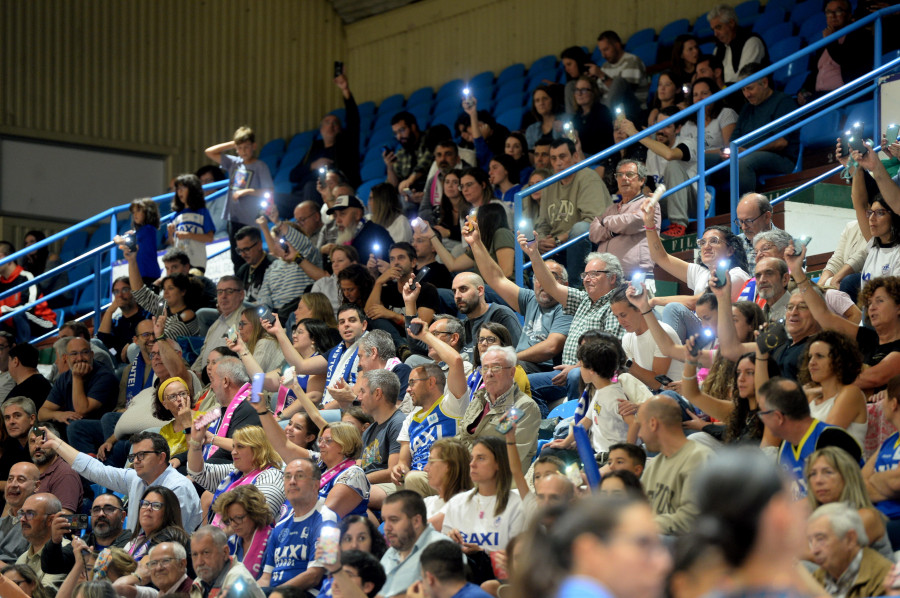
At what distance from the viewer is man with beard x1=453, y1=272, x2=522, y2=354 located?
6.50 m

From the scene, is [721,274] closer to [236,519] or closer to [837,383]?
[837,383]

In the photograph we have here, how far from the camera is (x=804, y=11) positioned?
9086mm

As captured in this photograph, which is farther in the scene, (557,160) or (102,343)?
(102,343)

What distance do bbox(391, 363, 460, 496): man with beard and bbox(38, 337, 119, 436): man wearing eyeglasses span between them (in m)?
2.90

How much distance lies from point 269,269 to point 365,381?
278cm

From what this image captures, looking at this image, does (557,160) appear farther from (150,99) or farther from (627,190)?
(150,99)

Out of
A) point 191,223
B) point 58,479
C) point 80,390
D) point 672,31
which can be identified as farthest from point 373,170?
point 58,479

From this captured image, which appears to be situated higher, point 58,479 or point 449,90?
point 449,90

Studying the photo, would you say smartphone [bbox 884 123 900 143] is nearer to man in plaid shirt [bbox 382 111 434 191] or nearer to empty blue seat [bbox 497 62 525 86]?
man in plaid shirt [bbox 382 111 434 191]

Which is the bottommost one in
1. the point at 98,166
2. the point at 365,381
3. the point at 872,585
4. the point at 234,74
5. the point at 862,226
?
the point at 872,585

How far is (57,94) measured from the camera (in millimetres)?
12633

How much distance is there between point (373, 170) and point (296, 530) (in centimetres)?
693

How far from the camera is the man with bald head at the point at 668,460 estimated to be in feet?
13.8

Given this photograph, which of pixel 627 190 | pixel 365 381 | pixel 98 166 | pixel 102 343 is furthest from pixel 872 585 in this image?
pixel 98 166
